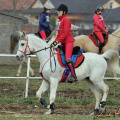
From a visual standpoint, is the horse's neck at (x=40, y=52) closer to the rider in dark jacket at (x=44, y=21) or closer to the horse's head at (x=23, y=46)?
the horse's head at (x=23, y=46)

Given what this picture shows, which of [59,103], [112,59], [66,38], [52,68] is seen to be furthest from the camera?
[59,103]

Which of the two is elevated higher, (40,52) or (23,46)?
(23,46)

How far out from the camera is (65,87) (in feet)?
41.8

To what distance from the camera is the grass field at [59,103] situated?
778cm

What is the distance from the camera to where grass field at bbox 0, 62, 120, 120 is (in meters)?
7.78

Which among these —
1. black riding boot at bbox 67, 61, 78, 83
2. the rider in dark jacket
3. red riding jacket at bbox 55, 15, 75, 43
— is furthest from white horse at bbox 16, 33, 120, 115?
the rider in dark jacket

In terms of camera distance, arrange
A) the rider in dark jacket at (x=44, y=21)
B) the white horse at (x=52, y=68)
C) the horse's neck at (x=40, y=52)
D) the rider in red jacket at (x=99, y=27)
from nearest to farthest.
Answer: the white horse at (x=52, y=68) → the horse's neck at (x=40, y=52) → the rider in dark jacket at (x=44, y=21) → the rider in red jacket at (x=99, y=27)

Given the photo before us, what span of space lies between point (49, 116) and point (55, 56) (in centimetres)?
143

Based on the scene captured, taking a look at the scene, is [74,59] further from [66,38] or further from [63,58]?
[66,38]

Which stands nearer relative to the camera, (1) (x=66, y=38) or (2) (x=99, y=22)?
(1) (x=66, y=38)

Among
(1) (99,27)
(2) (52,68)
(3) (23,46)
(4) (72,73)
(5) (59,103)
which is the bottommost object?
(5) (59,103)

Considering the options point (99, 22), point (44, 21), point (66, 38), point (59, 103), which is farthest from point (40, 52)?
point (99, 22)

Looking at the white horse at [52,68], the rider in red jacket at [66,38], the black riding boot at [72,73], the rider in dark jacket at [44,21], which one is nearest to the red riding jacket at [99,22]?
the rider in dark jacket at [44,21]

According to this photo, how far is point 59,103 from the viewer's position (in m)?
9.72
